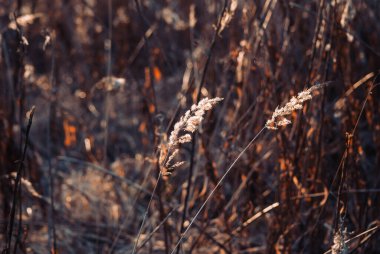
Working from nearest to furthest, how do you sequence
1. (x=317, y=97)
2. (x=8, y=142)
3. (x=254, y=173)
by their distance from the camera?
1. (x=317, y=97)
2. (x=254, y=173)
3. (x=8, y=142)

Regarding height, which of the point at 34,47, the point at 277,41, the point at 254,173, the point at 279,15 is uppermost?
the point at 34,47

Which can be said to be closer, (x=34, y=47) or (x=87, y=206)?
(x=87, y=206)

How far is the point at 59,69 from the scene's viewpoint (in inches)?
153

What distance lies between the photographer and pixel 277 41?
167 centimetres

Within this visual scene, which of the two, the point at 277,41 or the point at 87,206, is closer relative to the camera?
the point at 277,41

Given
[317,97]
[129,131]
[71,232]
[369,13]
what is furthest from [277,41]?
[129,131]

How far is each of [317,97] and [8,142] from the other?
1.10m

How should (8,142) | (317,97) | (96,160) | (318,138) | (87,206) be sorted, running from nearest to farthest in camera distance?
1. (318,138)
2. (317,97)
3. (8,142)
4. (87,206)
5. (96,160)

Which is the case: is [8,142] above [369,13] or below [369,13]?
below

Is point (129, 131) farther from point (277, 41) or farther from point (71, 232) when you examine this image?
point (277, 41)

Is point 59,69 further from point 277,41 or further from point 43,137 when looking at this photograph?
point 277,41

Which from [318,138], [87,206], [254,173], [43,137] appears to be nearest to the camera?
[318,138]

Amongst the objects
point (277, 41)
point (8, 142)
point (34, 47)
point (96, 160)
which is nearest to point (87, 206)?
point (96, 160)

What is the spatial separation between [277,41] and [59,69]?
254 centimetres
